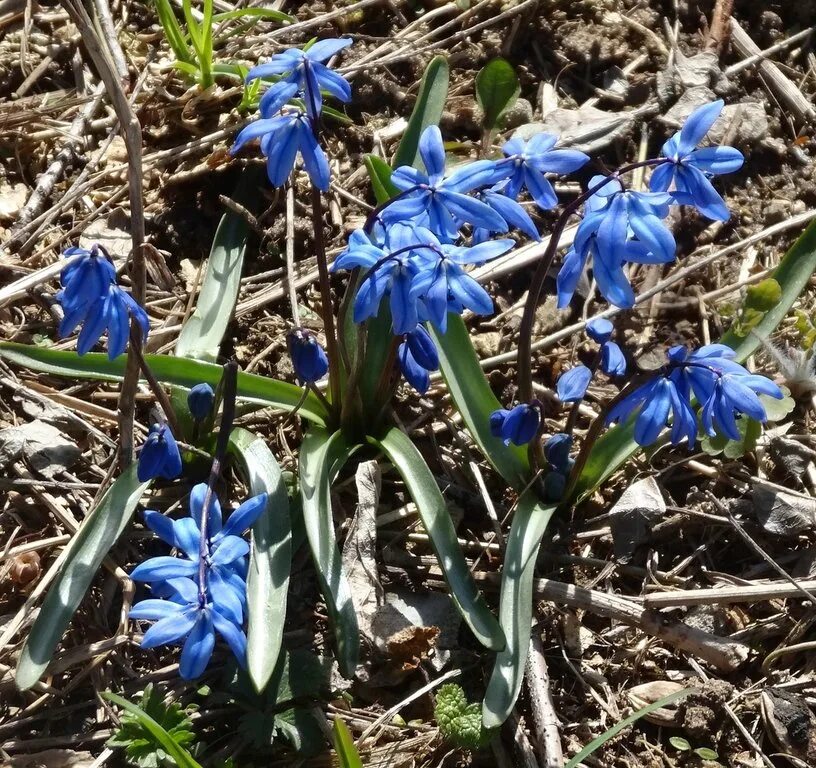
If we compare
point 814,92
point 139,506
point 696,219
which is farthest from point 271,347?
point 814,92

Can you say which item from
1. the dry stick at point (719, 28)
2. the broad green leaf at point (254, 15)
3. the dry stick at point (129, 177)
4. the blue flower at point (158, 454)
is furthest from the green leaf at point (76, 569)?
the dry stick at point (719, 28)

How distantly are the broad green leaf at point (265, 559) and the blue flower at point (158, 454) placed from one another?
1.06 feet

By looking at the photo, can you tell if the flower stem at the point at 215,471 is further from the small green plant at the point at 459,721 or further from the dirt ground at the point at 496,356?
the small green plant at the point at 459,721

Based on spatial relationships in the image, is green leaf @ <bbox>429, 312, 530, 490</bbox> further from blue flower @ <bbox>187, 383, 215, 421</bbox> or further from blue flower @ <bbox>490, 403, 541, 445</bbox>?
blue flower @ <bbox>187, 383, 215, 421</bbox>

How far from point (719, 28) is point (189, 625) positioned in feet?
10.9

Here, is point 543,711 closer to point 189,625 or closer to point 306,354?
point 189,625

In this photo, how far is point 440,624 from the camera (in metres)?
2.80

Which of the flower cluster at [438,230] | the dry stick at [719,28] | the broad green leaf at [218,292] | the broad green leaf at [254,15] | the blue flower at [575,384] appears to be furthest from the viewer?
the dry stick at [719,28]

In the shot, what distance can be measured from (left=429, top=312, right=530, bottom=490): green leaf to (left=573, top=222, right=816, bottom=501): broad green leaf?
0.20 m

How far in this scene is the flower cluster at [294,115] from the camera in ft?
7.43

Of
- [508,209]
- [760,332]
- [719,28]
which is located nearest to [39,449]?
[508,209]

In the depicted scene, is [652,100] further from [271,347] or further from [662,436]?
[271,347]

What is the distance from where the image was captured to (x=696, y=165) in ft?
7.35

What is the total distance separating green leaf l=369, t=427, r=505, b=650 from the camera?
2.56 m
